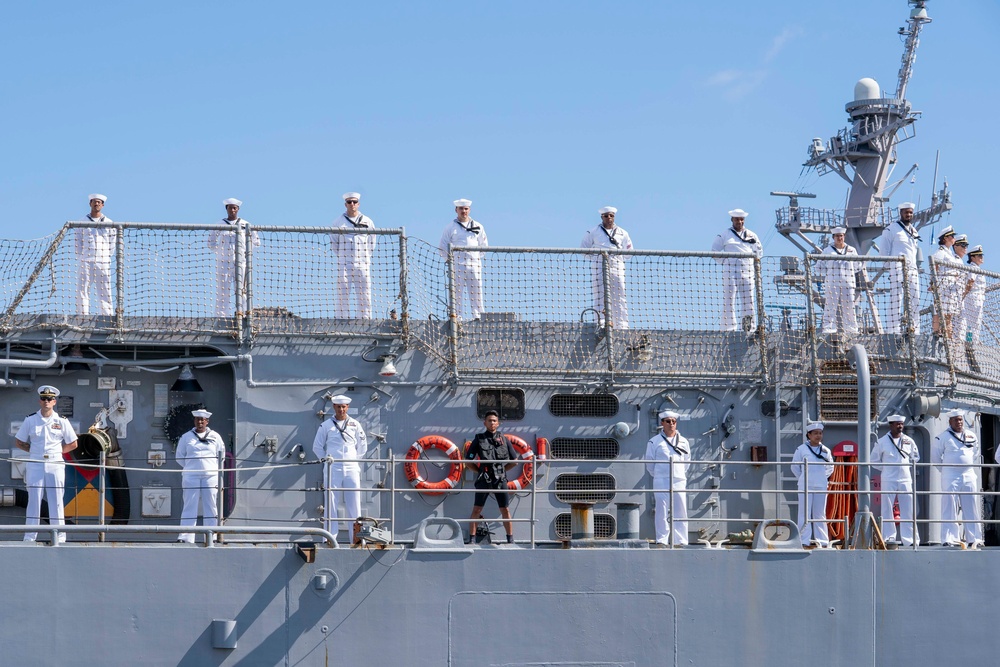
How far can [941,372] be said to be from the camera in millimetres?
13016

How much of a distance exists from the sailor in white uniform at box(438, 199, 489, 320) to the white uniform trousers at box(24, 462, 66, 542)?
414 centimetres

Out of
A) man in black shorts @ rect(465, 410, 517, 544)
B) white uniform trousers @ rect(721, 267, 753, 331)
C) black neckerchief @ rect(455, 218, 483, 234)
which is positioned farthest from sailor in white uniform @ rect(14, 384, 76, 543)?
white uniform trousers @ rect(721, 267, 753, 331)

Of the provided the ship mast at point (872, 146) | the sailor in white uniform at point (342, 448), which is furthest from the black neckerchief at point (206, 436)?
the ship mast at point (872, 146)

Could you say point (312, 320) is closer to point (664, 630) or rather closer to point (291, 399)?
point (291, 399)

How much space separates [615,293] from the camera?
13.0 metres

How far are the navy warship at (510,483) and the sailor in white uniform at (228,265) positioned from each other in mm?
60

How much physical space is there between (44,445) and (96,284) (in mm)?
1936

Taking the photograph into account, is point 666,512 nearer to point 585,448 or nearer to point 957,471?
point 585,448

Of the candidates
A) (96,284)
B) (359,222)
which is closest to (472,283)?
(359,222)

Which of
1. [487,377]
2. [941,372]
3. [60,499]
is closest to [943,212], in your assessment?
[941,372]

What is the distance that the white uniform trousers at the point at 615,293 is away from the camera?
42.1 ft

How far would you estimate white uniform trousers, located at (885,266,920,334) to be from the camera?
13040mm

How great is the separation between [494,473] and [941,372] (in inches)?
201

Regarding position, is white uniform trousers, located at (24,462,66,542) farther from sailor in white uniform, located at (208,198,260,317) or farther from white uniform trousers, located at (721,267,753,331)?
white uniform trousers, located at (721,267,753,331)
